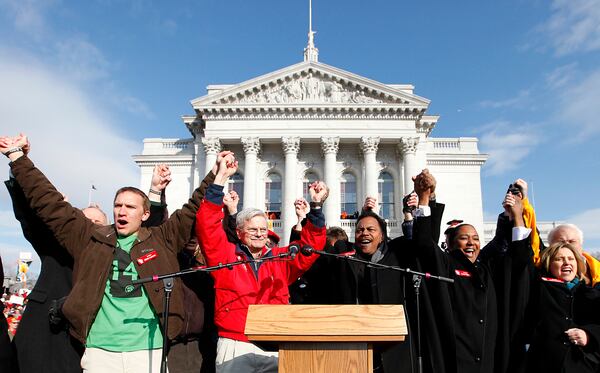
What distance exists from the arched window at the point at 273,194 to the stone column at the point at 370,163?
5417 mm

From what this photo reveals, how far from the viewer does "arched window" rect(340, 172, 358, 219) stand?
30688 millimetres

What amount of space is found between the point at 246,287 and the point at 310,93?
93.5ft

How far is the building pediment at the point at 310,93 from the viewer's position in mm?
30625

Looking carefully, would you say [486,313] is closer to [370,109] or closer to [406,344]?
[406,344]

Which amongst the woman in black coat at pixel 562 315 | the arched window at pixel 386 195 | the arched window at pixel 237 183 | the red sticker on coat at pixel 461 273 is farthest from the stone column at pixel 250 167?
the woman in black coat at pixel 562 315

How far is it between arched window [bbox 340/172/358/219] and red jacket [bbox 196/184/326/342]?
26414 millimetres

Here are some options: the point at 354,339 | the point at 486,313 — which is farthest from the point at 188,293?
the point at 486,313

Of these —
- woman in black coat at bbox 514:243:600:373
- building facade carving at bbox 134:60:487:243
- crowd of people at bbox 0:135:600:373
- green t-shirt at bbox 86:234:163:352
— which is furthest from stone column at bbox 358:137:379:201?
green t-shirt at bbox 86:234:163:352

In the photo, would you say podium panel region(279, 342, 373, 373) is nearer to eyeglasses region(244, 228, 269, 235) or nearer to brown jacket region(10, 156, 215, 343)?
brown jacket region(10, 156, 215, 343)

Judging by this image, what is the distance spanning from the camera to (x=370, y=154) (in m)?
30.2

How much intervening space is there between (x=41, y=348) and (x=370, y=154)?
27.7 meters

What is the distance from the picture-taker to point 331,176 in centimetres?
2977

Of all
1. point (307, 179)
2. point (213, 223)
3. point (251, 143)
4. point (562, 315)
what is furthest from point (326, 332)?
point (307, 179)

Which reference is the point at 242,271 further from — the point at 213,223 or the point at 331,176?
the point at 331,176
